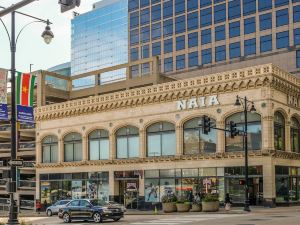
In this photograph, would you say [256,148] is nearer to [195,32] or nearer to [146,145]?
[146,145]

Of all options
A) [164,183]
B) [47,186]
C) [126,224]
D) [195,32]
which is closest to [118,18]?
[195,32]

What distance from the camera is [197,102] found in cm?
5144

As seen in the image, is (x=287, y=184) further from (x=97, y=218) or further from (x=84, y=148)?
(x=84, y=148)

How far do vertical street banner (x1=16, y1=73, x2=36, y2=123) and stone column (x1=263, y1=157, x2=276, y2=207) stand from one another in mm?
26680

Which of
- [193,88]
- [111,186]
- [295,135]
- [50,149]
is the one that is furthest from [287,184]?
[50,149]

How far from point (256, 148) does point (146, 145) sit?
1249 centimetres

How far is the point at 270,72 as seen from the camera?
1836 inches

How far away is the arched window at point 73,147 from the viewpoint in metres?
62.8

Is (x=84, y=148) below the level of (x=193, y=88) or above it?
below

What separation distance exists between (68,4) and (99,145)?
46.1 m

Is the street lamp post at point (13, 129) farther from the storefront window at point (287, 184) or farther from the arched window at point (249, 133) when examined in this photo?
the storefront window at point (287, 184)

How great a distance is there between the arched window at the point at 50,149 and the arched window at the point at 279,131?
27.8 m

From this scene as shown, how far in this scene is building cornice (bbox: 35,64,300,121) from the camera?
156 feet

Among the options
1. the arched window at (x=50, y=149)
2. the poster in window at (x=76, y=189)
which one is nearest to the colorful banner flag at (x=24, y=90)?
the poster in window at (x=76, y=189)
